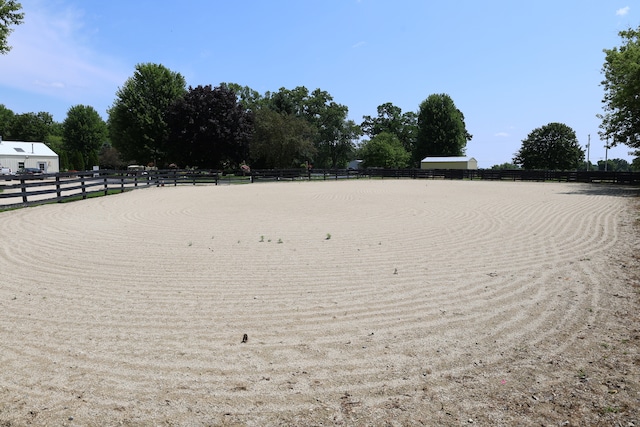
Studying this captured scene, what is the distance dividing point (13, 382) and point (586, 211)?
17.0m

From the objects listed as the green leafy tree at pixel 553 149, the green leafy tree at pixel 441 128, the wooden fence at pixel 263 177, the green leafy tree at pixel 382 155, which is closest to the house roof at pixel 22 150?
the wooden fence at pixel 263 177

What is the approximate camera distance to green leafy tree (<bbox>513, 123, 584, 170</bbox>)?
86.0 m

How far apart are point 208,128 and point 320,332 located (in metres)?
42.7

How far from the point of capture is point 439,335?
13.6 ft

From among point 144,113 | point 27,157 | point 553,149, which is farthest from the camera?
point 553,149

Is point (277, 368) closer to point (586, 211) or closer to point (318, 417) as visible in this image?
point (318, 417)

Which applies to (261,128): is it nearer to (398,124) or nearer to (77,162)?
(77,162)

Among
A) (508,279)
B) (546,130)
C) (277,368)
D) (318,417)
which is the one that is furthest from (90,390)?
(546,130)

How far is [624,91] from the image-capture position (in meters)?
30.5

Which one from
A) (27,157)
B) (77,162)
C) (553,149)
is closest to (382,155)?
(553,149)

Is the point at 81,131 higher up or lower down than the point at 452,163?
higher up

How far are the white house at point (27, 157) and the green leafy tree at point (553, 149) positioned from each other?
89483 millimetres

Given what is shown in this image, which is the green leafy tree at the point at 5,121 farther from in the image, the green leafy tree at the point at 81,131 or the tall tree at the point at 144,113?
the tall tree at the point at 144,113

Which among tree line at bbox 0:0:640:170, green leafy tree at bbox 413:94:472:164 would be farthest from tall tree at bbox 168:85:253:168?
green leafy tree at bbox 413:94:472:164
